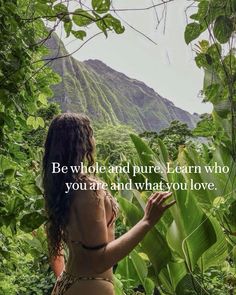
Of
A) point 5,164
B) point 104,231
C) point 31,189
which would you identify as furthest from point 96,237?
point 5,164

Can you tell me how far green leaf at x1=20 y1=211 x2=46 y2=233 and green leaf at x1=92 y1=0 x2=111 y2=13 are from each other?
61 cm

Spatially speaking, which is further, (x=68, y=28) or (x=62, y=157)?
(x=62, y=157)

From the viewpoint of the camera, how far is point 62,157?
1561mm

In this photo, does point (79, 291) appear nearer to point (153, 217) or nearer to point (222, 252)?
point (153, 217)

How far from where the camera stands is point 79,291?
1.49 metres

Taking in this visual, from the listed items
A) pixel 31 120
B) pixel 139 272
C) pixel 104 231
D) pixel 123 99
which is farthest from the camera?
pixel 123 99

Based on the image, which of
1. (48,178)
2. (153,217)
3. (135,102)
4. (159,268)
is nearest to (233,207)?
(153,217)

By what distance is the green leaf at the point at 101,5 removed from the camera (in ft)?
3.99

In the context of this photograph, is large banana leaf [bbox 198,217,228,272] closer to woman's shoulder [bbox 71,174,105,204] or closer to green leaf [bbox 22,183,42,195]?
woman's shoulder [bbox 71,174,105,204]

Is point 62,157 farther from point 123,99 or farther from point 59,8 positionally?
point 123,99

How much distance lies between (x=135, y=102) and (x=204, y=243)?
66608 mm

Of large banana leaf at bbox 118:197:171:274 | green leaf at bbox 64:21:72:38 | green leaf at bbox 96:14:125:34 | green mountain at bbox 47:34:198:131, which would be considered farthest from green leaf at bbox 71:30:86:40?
green mountain at bbox 47:34:198:131

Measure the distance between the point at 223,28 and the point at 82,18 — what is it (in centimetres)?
45

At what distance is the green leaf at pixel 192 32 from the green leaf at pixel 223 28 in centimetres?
7
